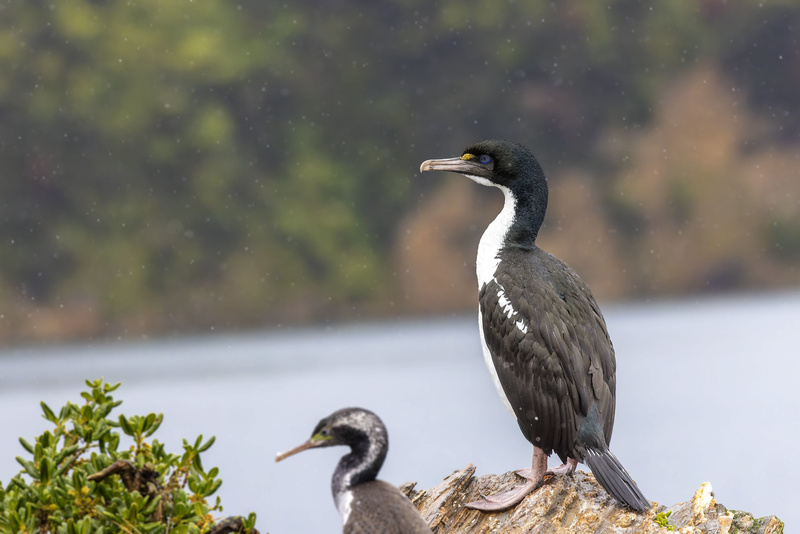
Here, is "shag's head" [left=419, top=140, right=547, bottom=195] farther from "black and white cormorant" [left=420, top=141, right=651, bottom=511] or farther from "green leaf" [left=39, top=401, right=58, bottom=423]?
"green leaf" [left=39, top=401, right=58, bottom=423]

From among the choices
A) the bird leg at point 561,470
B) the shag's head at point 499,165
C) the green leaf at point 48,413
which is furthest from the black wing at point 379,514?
the shag's head at point 499,165

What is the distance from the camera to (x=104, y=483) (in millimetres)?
2957

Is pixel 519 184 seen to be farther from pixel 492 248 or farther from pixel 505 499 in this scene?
pixel 505 499

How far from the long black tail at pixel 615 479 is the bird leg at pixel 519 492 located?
339mm

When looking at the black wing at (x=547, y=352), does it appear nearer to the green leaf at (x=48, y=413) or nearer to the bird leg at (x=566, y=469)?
the bird leg at (x=566, y=469)

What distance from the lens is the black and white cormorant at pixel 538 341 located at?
437 centimetres

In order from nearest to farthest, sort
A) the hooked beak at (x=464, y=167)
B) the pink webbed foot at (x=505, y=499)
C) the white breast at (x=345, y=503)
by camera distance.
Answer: the white breast at (x=345, y=503) → the pink webbed foot at (x=505, y=499) → the hooked beak at (x=464, y=167)

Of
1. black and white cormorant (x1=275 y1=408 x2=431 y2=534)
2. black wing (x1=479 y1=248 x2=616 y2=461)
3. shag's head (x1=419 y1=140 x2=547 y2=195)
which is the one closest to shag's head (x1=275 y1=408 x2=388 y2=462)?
black and white cormorant (x1=275 y1=408 x2=431 y2=534)

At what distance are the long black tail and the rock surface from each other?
0.48ft

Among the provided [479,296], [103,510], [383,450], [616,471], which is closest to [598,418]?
[616,471]

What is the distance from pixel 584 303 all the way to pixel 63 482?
2.69 meters

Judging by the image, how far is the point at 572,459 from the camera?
472cm

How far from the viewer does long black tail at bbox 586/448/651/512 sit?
419 centimetres

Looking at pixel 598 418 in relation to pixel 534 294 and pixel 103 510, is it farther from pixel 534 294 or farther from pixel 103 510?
pixel 103 510
